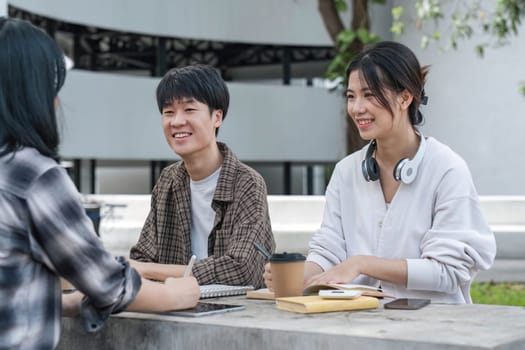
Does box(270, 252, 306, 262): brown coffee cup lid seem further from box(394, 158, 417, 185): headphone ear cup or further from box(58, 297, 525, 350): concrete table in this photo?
box(394, 158, 417, 185): headphone ear cup

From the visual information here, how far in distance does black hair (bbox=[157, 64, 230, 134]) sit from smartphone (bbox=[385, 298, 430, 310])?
3.43 feet

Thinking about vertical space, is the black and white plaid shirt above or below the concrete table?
above

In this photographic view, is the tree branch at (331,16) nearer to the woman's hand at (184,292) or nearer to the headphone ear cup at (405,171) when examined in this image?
the headphone ear cup at (405,171)

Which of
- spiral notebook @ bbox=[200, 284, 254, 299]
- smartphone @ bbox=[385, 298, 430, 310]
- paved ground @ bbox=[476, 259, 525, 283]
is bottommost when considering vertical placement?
paved ground @ bbox=[476, 259, 525, 283]

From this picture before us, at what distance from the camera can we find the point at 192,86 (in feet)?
8.74

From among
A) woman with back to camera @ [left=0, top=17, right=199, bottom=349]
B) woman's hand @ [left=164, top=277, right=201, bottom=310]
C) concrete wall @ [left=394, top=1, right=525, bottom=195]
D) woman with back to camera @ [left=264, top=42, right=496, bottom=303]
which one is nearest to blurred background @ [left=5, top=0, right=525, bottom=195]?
concrete wall @ [left=394, top=1, right=525, bottom=195]

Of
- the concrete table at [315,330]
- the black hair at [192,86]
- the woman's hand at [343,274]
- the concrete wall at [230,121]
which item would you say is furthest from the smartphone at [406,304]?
the concrete wall at [230,121]

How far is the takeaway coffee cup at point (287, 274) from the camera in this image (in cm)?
203

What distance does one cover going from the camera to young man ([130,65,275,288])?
8.39 feet

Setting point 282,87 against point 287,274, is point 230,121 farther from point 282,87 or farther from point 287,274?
point 287,274

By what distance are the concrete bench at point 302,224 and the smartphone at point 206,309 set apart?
5956mm

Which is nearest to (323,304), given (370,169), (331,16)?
(370,169)

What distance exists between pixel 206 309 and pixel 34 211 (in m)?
0.51

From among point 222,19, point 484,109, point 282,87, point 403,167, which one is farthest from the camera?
point 282,87
